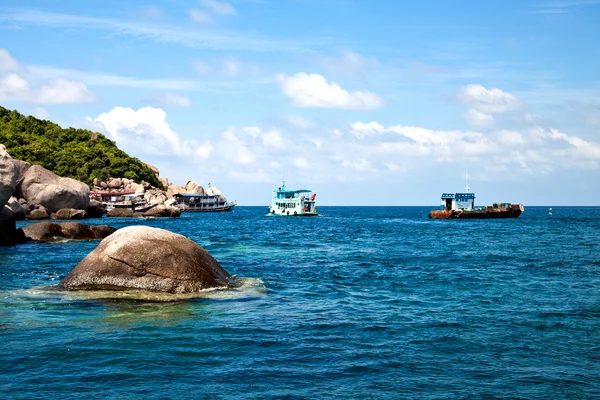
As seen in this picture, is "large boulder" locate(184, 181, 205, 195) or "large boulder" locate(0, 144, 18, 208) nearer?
"large boulder" locate(0, 144, 18, 208)

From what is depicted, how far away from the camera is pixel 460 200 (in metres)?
104

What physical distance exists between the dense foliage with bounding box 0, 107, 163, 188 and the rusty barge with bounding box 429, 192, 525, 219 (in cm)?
6595

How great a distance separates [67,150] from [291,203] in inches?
1868

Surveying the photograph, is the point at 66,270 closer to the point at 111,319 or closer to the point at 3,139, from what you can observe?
the point at 111,319

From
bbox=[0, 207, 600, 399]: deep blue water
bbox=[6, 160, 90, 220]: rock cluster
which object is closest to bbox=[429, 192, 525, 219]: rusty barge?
bbox=[6, 160, 90, 220]: rock cluster

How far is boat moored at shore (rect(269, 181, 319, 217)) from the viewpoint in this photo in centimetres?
11904

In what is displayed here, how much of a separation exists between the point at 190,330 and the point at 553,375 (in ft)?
25.4

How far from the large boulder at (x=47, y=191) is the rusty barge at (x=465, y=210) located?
6193cm

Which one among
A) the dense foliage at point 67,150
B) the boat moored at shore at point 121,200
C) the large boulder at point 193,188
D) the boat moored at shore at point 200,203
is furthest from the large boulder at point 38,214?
the large boulder at point 193,188

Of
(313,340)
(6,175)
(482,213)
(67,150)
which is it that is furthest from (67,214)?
(313,340)

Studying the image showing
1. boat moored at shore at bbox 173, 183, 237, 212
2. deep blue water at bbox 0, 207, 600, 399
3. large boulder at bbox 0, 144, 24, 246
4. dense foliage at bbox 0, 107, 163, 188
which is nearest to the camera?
deep blue water at bbox 0, 207, 600, 399

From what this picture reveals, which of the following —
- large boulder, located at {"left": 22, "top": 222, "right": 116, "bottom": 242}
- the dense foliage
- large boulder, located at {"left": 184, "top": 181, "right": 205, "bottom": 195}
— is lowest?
large boulder, located at {"left": 22, "top": 222, "right": 116, "bottom": 242}

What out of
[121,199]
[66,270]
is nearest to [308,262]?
[66,270]

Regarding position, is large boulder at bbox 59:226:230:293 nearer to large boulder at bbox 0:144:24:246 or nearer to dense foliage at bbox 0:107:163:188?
large boulder at bbox 0:144:24:246
